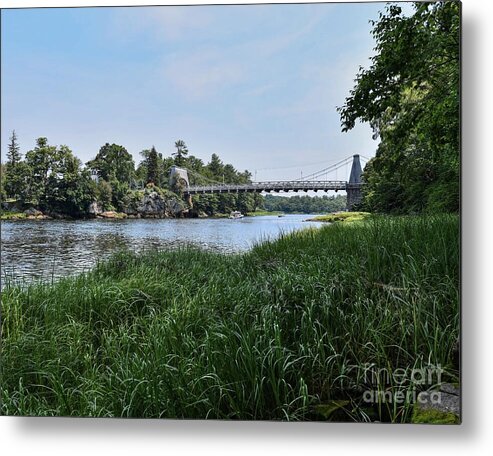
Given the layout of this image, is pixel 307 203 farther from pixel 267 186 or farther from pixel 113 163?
pixel 113 163

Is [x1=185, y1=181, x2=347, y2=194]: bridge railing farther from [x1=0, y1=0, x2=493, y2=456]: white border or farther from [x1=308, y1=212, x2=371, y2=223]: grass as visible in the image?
[x1=0, y1=0, x2=493, y2=456]: white border

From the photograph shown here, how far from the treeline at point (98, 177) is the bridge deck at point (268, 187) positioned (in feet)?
0.09

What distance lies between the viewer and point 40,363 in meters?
2.08

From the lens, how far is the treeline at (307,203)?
2.13 metres

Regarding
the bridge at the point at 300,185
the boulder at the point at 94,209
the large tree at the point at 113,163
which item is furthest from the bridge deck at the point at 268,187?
the boulder at the point at 94,209

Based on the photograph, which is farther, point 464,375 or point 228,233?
point 228,233

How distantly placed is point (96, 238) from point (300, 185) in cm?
98

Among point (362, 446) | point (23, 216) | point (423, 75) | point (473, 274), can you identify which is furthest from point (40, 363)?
point (423, 75)

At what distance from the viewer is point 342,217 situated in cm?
212

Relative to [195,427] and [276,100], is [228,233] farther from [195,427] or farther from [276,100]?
[195,427]

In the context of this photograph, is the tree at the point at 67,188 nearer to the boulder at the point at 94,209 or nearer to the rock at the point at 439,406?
the boulder at the point at 94,209

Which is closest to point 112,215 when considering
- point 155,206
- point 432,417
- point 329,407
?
point 155,206

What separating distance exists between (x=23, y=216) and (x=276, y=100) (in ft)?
4.26

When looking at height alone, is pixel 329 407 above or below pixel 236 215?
below
